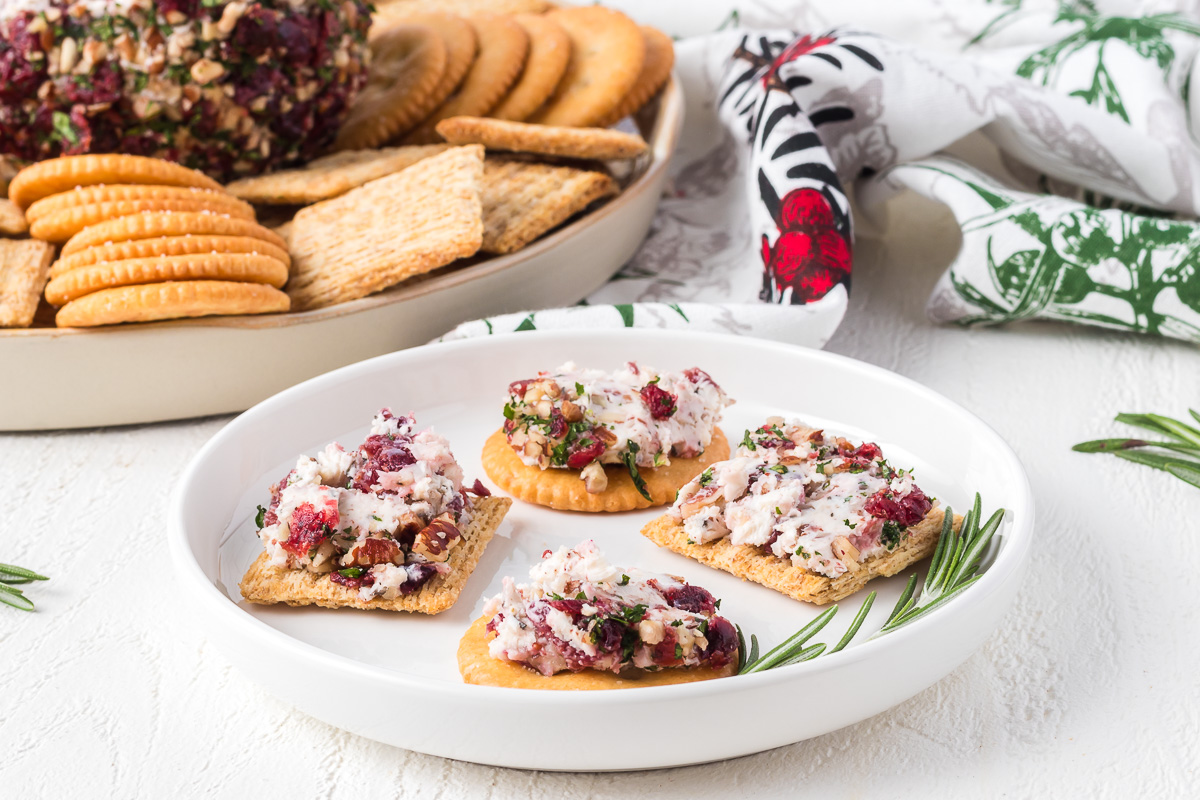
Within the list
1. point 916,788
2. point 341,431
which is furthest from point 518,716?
point 341,431

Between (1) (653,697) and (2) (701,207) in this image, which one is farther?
(2) (701,207)

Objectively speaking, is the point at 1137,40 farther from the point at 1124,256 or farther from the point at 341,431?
the point at 341,431

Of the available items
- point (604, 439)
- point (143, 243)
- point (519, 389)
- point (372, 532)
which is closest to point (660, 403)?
point (604, 439)

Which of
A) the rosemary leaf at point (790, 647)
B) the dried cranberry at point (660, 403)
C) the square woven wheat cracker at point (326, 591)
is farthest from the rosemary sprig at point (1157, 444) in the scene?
the square woven wheat cracker at point (326, 591)

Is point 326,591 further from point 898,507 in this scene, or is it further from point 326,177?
point 326,177

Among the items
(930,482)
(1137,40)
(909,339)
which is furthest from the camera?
(1137,40)

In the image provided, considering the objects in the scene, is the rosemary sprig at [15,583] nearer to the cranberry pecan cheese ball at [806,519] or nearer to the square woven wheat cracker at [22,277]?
the square woven wheat cracker at [22,277]
